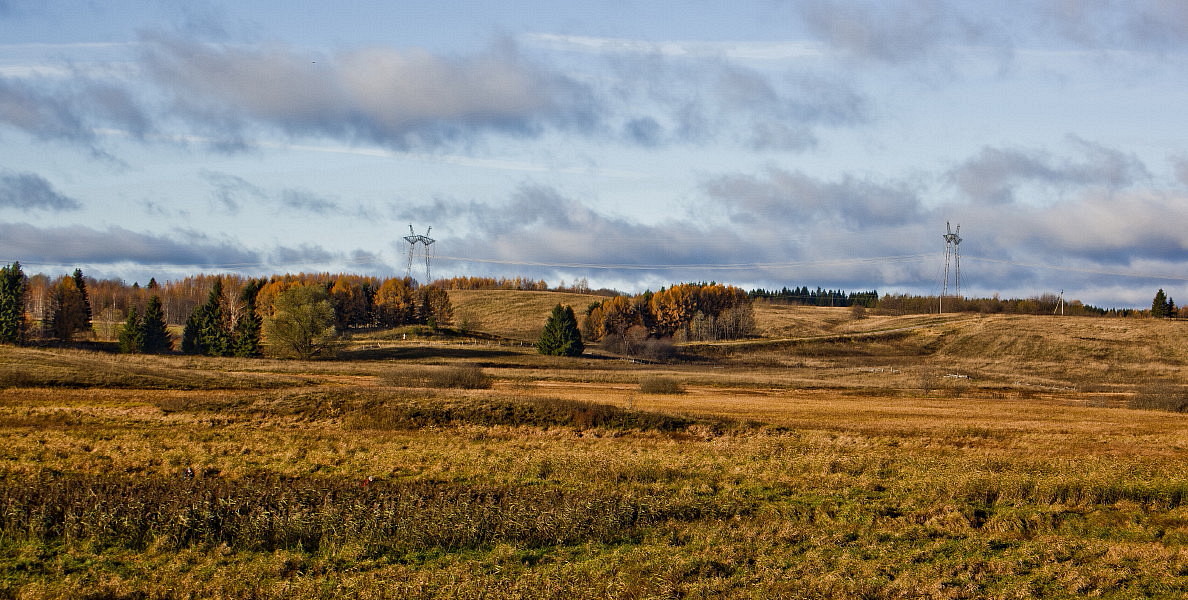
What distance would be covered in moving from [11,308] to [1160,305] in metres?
210

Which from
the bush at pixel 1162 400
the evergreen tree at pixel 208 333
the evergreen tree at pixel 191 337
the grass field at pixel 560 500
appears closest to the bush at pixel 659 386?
the grass field at pixel 560 500

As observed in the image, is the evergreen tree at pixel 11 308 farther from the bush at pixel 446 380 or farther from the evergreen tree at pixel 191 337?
the bush at pixel 446 380

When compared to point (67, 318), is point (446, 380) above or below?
below

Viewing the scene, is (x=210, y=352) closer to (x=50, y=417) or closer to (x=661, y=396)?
(x=661, y=396)

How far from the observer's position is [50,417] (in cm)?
3344

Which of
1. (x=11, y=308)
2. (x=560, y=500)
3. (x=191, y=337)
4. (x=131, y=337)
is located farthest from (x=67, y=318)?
(x=560, y=500)

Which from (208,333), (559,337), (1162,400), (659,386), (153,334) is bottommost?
(659,386)

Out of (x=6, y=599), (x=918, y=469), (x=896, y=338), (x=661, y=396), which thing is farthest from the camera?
(x=896, y=338)

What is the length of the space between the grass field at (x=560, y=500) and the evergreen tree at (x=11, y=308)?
256 feet

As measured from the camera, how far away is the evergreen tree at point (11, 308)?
11244cm

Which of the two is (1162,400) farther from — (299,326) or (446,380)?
(299,326)

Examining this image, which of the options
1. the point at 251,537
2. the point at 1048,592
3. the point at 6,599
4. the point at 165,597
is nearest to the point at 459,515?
the point at 251,537

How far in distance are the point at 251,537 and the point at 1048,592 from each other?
13.9 m

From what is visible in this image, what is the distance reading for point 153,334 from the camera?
11869 cm
